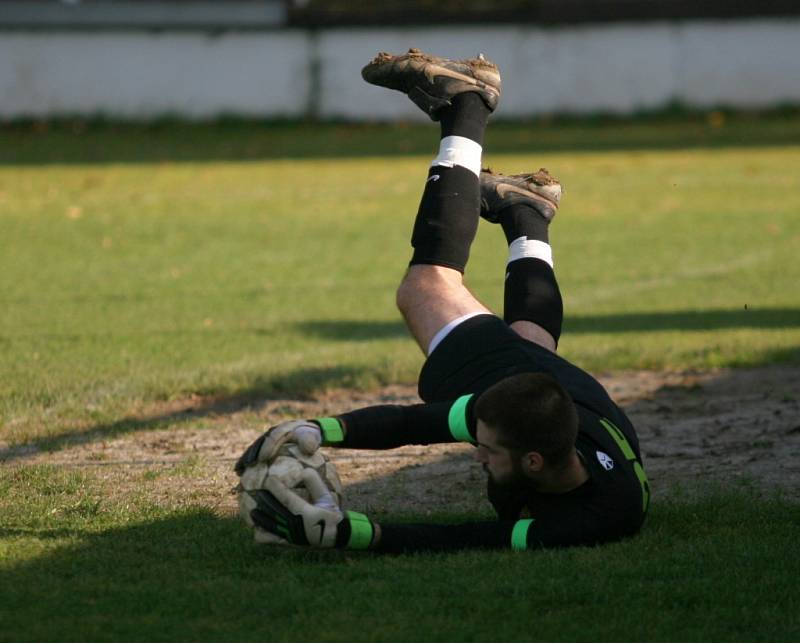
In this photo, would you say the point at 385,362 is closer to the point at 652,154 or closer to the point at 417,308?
the point at 417,308

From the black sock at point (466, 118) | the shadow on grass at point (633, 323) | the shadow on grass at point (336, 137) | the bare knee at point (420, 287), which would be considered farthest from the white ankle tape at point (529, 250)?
the shadow on grass at point (336, 137)

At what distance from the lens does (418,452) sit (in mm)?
6676

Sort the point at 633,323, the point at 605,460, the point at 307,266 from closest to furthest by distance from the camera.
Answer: the point at 605,460 → the point at 633,323 → the point at 307,266

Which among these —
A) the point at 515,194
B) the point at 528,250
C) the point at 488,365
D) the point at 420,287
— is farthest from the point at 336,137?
→ the point at 488,365

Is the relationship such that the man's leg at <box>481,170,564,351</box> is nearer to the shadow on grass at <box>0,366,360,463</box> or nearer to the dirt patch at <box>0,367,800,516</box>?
the dirt patch at <box>0,367,800,516</box>

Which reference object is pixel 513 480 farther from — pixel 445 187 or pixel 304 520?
pixel 445 187

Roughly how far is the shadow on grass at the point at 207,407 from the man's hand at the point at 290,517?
2.08 meters

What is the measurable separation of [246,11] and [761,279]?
58.0ft

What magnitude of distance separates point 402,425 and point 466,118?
2.06 meters

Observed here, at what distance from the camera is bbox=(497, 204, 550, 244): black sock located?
6578 millimetres

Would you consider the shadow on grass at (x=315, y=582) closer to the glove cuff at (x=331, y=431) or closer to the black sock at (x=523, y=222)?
the glove cuff at (x=331, y=431)

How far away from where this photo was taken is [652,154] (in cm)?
2138

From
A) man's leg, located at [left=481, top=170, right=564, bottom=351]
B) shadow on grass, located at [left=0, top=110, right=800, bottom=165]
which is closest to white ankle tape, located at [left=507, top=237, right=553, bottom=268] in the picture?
man's leg, located at [left=481, top=170, right=564, bottom=351]

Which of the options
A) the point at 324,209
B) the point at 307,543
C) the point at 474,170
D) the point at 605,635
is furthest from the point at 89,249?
the point at 605,635
